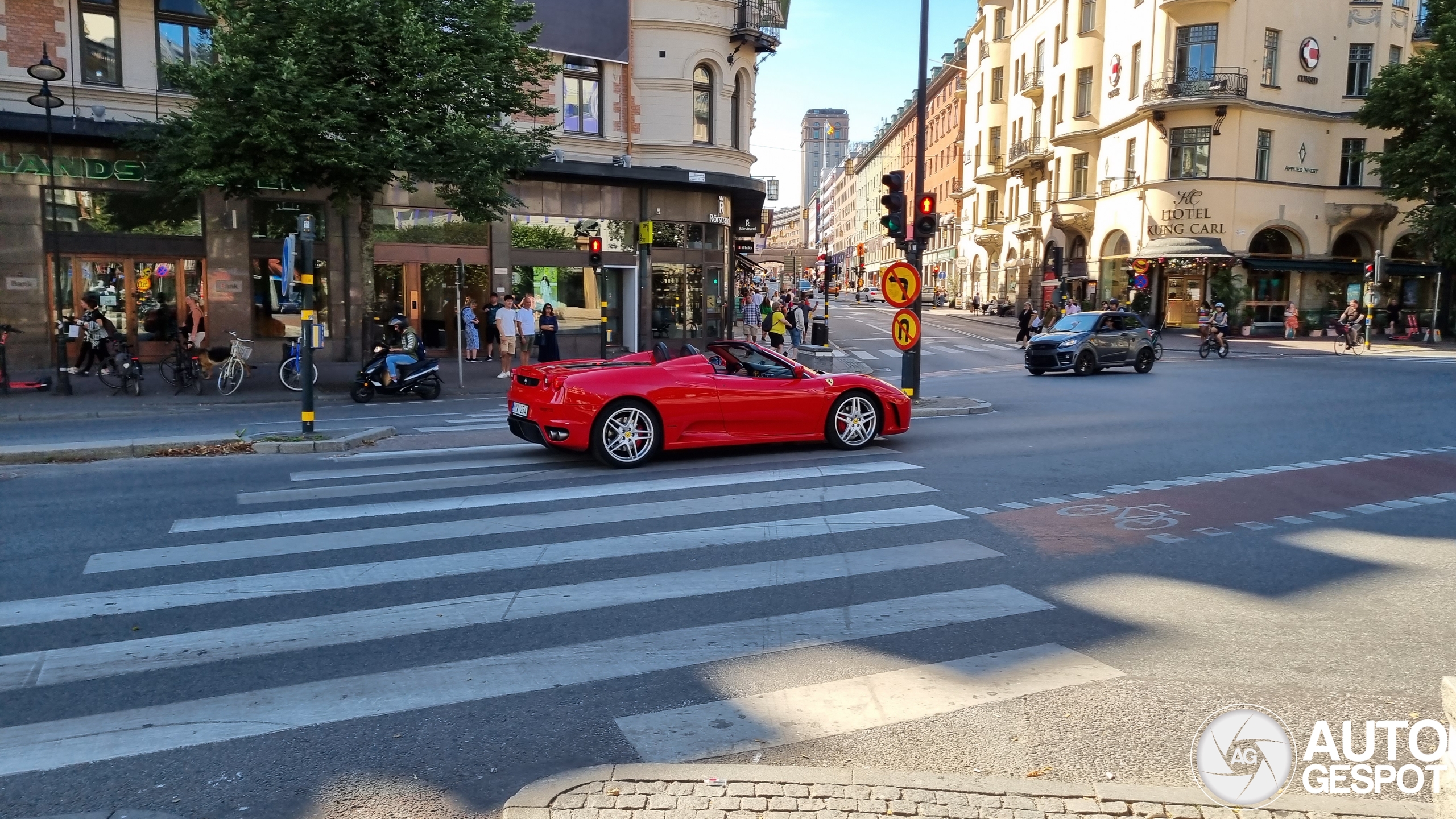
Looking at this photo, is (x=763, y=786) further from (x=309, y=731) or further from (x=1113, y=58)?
(x=1113, y=58)

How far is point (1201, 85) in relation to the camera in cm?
4000

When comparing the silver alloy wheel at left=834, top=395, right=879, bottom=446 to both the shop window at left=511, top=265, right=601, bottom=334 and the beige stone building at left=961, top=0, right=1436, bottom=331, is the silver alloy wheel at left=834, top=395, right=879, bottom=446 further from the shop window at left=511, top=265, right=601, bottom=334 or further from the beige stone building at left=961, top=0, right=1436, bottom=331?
the beige stone building at left=961, top=0, right=1436, bottom=331

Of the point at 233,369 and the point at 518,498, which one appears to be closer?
the point at 518,498

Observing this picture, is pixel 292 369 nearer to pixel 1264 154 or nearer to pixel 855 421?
pixel 855 421

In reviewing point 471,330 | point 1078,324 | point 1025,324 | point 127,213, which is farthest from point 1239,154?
point 127,213

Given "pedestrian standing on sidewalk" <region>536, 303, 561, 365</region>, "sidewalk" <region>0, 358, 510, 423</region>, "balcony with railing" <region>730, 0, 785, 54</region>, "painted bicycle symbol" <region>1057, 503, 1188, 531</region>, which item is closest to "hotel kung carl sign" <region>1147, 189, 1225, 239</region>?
"balcony with railing" <region>730, 0, 785, 54</region>

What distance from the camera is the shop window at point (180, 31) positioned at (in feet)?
72.3

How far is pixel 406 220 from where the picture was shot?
2517 cm

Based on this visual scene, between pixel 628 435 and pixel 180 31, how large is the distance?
18.4 meters

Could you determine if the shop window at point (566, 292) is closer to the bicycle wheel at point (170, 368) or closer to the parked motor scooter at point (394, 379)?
the parked motor scooter at point (394, 379)

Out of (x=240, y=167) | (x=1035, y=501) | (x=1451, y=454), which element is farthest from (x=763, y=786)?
(x=240, y=167)

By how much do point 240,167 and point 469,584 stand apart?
48.4 ft

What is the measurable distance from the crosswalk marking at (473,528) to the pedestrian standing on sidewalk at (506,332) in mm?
14393

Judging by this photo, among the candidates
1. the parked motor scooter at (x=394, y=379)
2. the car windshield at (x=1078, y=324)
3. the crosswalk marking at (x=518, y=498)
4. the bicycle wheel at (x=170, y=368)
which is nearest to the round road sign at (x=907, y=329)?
the crosswalk marking at (x=518, y=498)
